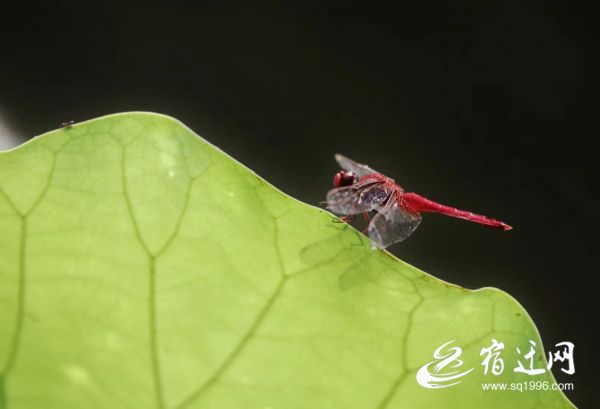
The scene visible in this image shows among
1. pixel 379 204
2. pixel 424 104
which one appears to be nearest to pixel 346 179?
pixel 379 204

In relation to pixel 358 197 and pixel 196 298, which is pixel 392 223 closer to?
pixel 358 197

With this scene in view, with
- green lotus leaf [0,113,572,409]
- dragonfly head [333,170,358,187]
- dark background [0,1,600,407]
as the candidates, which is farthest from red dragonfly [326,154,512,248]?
dark background [0,1,600,407]

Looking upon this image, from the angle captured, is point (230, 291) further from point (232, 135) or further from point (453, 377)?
point (232, 135)

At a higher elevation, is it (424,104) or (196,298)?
(424,104)

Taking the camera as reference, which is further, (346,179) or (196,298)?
(346,179)

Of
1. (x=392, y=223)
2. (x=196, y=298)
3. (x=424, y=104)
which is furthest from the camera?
(x=424, y=104)

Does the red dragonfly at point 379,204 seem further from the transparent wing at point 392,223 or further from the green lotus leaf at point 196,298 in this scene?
the green lotus leaf at point 196,298

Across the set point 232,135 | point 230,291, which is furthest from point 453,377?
point 232,135

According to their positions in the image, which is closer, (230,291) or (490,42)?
(230,291)
